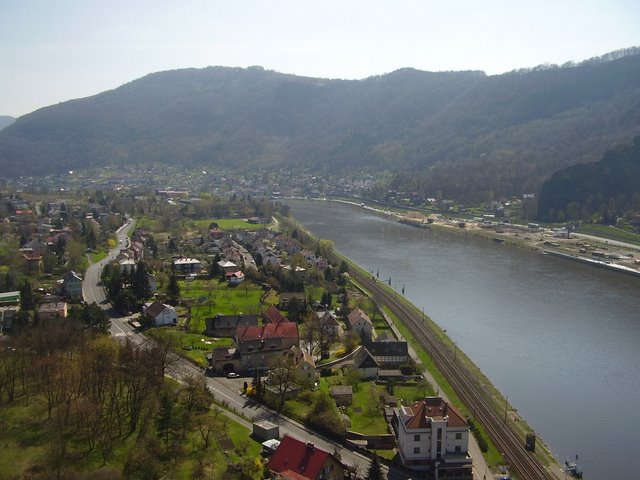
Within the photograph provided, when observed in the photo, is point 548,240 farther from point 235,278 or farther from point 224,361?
point 224,361

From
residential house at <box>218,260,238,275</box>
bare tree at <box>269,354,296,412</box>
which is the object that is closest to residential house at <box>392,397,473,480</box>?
bare tree at <box>269,354,296,412</box>

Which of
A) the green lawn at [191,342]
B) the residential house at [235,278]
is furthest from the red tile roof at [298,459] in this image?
the residential house at [235,278]

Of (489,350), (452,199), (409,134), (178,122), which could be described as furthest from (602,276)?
(178,122)

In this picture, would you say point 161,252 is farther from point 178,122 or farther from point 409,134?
point 178,122

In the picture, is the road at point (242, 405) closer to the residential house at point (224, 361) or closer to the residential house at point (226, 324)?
the residential house at point (224, 361)

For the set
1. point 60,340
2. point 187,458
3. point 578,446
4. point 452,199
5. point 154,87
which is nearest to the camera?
point 187,458

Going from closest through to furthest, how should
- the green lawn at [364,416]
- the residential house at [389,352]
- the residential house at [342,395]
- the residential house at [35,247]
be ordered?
the green lawn at [364,416] < the residential house at [342,395] < the residential house at [389,352] < the residential house at [35,247]
